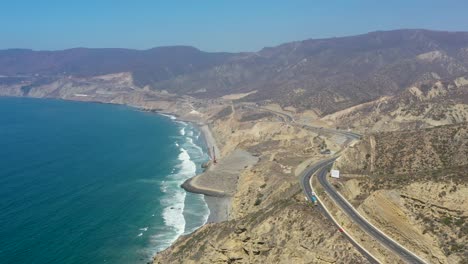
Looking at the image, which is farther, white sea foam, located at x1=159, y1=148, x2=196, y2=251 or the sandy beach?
the sandy beach

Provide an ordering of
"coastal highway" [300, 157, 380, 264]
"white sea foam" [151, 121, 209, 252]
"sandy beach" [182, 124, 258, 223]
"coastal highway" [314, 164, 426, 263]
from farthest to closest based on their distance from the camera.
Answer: "sandy beach" [182, 124, 258, 223]
"white sea foam" [151, 121, 209, 252]
"coastal highway" [300, 157, 380, 264]
"coastal highway" [314, 164, 426, 263]

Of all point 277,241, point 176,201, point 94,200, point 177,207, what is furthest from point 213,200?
point 277,241

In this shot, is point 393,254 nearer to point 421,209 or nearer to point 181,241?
point 421,209

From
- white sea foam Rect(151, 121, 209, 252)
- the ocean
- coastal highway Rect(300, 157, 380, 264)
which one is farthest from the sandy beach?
coastal highway Rect(300, 157, 380, 264)

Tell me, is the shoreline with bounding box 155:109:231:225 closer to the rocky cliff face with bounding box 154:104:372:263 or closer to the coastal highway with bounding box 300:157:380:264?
the rocky cliff face with bounding box 154:104:372:263

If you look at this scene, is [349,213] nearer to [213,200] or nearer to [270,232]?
[270,232]

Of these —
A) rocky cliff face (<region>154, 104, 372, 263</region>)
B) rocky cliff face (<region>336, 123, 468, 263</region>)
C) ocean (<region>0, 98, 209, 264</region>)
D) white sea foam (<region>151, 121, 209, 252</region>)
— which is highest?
rocky cliff face (<region>336, 123, 468, 263</region>)

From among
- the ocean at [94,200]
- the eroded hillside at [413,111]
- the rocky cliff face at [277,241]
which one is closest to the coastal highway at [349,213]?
the rocky cliff face at [277,241]

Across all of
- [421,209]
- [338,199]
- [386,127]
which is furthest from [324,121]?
[421,209]

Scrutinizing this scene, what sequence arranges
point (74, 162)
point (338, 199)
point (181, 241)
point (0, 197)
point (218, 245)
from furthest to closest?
point (74, 162) → point (0, 197) → point (181, 241) → point (338, 199) → point (218, 245)
